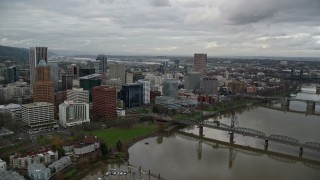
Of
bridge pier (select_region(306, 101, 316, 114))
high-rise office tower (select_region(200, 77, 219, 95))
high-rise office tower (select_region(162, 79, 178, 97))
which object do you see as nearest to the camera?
bridge pier (select_region(306, 101, 316, 114))

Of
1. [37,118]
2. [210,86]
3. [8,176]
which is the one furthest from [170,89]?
[8,176]

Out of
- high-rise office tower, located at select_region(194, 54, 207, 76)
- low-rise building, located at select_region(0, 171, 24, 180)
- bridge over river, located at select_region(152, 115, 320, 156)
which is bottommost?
low-rise building, located at select_region(0, 171, 24, 180)

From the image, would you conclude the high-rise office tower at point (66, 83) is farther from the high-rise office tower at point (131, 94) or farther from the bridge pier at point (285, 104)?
the bridge pier at point (285, 104)

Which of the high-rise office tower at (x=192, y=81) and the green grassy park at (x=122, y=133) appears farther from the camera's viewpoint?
the high-rise office tower at (x=192, y=81)

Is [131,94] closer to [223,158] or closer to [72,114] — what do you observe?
[72,114]

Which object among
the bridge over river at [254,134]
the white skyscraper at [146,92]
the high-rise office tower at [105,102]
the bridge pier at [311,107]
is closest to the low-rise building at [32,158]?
the high-rise office tower at [105,102]

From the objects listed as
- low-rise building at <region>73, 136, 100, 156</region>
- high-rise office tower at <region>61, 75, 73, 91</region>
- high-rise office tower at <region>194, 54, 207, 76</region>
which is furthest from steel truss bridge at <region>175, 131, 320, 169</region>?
high-rise office tower at <region>194, 54, 207, 76</region>

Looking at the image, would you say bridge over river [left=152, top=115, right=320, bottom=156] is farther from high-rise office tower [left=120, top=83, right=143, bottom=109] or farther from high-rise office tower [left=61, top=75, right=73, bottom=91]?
high-rise office tower [left=61, top=75, right=73, bottom=91]

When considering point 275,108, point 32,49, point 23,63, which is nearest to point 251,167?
point 275,108
